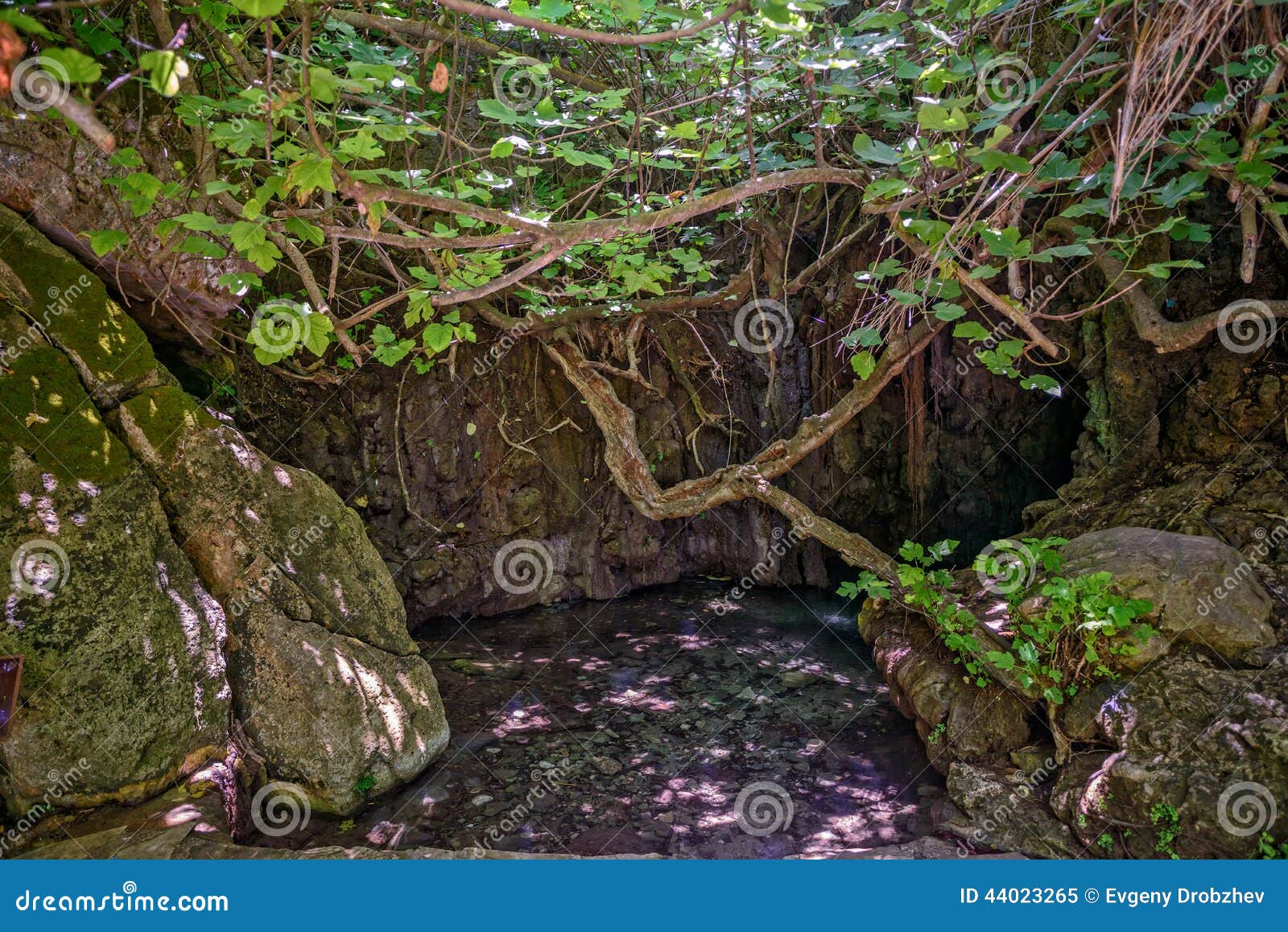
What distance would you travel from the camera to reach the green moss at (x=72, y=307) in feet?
11.3

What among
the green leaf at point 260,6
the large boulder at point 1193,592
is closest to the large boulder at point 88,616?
the green leaf at point 260,6

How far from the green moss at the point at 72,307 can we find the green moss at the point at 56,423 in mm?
126

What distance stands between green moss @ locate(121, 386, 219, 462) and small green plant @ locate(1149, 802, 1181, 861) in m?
4.61

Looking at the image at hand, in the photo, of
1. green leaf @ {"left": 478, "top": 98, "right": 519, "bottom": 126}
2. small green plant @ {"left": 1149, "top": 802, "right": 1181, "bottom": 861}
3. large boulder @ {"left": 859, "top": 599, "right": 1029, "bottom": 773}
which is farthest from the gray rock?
green leaf @ {"left": 478, "top": 98, "right": 519, "bottom": 126}

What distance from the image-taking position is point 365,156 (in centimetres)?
250

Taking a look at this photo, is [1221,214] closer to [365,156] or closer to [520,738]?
[365,156]

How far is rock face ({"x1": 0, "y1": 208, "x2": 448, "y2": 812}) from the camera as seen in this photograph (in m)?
3.03

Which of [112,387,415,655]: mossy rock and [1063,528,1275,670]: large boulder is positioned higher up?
[112,387,415,655]: mossy rock

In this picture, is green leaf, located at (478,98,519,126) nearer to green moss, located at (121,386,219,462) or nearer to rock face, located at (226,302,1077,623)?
green moss, located at (121,386,219,462)

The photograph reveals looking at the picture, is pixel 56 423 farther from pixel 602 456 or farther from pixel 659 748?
pixel 602 456

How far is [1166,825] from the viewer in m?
3.00

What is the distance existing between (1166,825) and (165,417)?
4.76 metres

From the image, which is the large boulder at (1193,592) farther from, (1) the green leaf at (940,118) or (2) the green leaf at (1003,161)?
(1) the green leaf at (940,118)

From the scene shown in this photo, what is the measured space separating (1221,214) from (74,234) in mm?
6082
